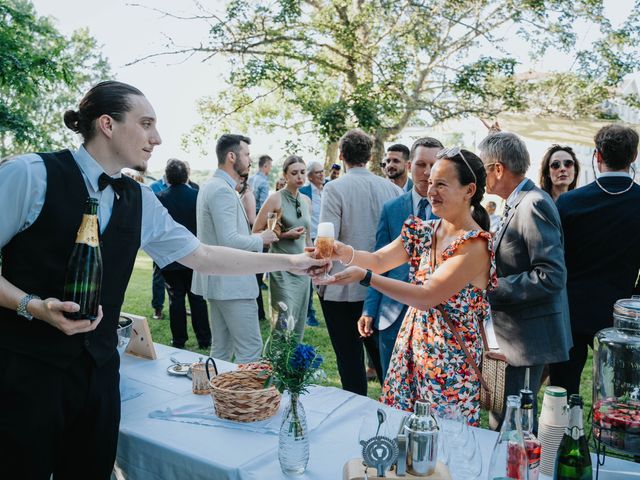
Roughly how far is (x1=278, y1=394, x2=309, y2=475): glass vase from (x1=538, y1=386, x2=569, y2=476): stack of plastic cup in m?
0.71

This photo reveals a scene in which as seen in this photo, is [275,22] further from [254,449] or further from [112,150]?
[254,449]

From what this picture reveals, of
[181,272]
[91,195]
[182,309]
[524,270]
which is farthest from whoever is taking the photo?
[182,309]

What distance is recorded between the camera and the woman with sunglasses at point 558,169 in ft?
13.5

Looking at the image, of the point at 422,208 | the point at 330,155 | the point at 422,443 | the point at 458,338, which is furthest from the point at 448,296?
the point at 330,155

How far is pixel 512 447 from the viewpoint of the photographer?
1411 mm

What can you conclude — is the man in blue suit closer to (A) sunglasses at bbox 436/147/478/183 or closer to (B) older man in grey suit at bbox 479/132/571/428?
(B) older man in grey suit at bbox 479/132/571/428

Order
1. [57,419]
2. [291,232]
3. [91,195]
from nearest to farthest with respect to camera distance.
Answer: [57,419]
[91,195]
[291,232]

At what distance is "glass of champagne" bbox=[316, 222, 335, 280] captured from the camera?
7.57ft

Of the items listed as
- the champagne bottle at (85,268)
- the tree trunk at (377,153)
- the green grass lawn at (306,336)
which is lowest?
the green grass lawn at (306,336)

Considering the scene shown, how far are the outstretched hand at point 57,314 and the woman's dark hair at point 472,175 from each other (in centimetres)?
159

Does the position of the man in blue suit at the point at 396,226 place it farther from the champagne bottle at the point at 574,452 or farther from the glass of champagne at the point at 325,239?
the champagne bottle at the point at 574,452

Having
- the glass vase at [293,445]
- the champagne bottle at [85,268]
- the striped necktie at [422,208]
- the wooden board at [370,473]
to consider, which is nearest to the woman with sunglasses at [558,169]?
the striped necktie at [422,208]

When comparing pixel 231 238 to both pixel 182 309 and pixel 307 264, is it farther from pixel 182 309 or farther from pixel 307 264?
pixel 182 309

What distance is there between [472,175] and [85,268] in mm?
1585
